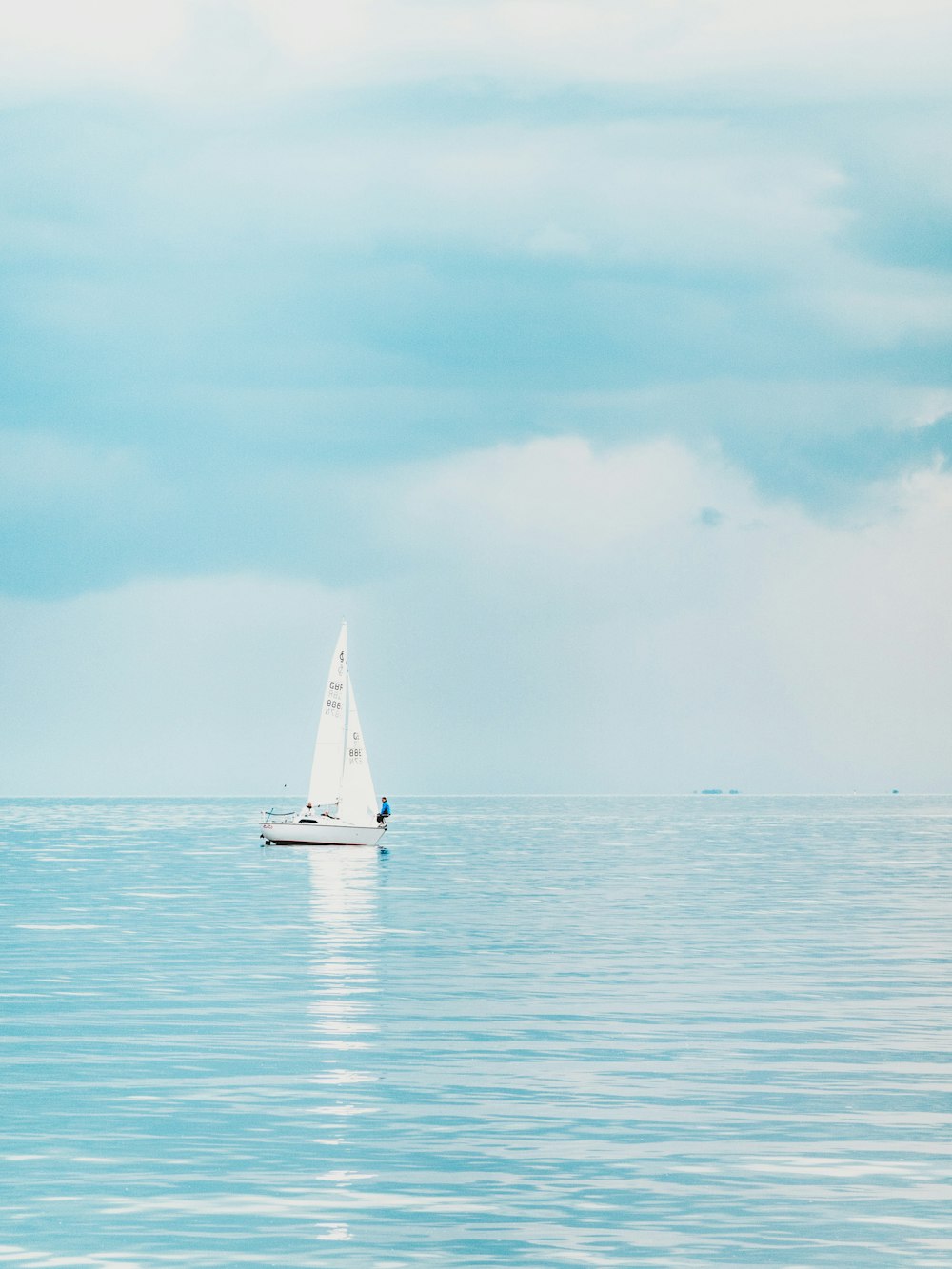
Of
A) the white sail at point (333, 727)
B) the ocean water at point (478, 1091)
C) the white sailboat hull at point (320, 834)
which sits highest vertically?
the white sail at point (333, 727)

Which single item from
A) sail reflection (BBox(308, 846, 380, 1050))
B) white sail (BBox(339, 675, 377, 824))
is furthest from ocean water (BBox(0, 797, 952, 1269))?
white sail (BBox(339, 675, 377, 824))

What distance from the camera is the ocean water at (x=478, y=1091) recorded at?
21703 mm

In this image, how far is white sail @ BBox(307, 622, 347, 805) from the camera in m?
131

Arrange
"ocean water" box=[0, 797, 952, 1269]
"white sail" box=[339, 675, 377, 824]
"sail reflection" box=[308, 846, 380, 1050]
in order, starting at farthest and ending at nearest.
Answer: "white sail" box=[339, 675, 377, 824] < "sail reflection" box=[308, 846, 380, 1050] < "ocean water" box=[0, 797, 952, 1269]

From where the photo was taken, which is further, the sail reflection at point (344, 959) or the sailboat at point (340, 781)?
the sailboat at point (340, 781)

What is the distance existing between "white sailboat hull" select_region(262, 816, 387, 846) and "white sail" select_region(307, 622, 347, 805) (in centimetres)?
219

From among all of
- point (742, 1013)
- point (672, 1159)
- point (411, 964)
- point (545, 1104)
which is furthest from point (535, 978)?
point (672, 1159)

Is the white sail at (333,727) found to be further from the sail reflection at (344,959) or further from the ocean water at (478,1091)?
the ocean water at (478,1091)

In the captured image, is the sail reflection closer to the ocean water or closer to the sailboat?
the ocean water

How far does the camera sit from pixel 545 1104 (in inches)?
1163

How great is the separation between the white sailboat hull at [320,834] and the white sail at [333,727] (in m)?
2.19

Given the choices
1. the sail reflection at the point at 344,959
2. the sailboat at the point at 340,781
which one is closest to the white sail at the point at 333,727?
the sailboat at the point at 340,781

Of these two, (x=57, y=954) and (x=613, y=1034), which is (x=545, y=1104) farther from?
(x=57, y=954)

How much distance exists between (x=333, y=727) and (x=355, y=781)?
13.7 feet
